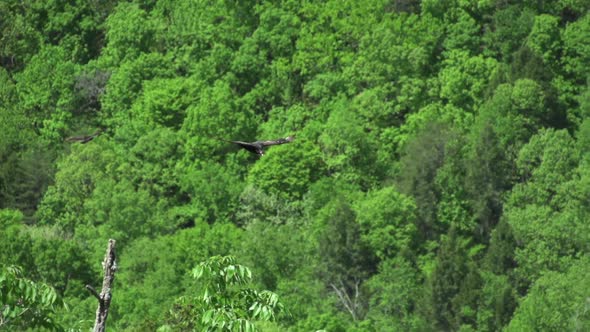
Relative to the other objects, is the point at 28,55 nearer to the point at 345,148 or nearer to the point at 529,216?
the point at 345,148

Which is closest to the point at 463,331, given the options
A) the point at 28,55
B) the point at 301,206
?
the point at 301,206

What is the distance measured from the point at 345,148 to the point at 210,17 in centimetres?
1663

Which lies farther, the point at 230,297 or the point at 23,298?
the point at 230,297

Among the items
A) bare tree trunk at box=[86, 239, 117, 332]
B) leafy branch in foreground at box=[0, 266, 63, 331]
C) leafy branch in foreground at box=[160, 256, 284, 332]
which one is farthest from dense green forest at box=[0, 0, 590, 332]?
bare tree trunk at box=[86, 239, 117, 332]

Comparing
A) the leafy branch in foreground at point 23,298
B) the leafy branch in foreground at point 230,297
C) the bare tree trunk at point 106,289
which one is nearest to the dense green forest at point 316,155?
the leafy branch in foreground at point 230,297

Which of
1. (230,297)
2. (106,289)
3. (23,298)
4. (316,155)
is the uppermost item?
(106,289)

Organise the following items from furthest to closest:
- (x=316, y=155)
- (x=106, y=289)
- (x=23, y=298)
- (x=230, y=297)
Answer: (x=316, y=155)
(x=230, y=297)
(x=23, y=298)
(x=106, y=289)

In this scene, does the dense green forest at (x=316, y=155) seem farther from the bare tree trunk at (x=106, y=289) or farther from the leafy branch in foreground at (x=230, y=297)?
the bare tree trunk at (x=106, y=289)

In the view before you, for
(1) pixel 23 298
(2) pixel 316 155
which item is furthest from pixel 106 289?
(2) pixel 316 155

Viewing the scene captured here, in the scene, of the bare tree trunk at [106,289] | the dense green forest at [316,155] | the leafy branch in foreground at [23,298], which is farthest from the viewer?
the dense green forest at [316,155]

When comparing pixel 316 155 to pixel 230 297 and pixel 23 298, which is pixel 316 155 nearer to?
pixel 230 297

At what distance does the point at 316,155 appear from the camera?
110 metres

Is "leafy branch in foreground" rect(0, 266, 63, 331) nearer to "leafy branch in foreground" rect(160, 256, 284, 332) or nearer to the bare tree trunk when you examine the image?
the bare tree trunk

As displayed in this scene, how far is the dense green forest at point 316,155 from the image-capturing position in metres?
94.8
